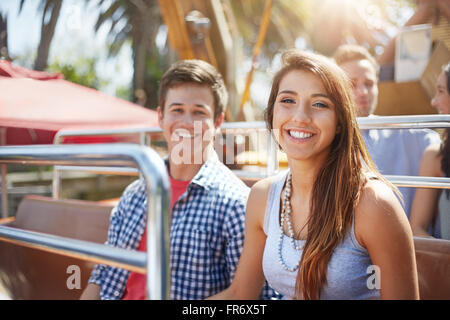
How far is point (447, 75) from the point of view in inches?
93.4

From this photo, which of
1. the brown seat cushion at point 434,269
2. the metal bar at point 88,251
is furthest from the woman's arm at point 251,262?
the metal bar at point 88,251

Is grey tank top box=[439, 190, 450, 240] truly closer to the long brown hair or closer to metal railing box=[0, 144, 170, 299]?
the long brown hair

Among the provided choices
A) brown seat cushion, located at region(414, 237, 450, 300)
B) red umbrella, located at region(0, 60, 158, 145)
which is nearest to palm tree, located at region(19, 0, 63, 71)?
red umbrella, located at region(0, 60, 158, 145)

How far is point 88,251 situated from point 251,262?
0.87 m

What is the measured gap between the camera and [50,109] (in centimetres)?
387

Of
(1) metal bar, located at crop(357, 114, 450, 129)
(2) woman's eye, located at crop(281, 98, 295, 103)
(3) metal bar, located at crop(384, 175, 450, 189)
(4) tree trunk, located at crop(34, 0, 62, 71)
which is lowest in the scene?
(3) metal bar, located at crop(384, 175, 450, 189)

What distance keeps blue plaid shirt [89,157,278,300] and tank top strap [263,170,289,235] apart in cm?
16

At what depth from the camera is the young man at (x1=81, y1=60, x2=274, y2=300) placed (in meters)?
1.62

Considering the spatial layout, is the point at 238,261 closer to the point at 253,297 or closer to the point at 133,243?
the point at 253,297

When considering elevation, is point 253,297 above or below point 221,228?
below

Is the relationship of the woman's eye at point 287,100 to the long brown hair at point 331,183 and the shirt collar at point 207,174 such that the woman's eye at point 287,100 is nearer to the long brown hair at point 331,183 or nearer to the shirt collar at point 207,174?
the long brown hair at point 331,183

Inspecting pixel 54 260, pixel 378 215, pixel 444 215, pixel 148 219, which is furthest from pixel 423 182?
pixel 54 260

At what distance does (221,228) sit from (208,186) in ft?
0.69

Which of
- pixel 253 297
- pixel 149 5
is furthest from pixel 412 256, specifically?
pixel 149 5
